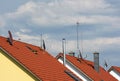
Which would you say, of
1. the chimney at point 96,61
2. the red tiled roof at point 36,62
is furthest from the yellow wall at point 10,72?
the chimney at point 96,61

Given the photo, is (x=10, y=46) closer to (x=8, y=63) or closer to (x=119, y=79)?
(x=8, y=63)

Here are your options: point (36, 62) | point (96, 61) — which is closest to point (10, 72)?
point (36, 62)

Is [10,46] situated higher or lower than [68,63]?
higher

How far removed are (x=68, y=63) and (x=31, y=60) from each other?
1276 centimetres

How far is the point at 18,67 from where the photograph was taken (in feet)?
101

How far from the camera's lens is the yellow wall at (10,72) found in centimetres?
3075

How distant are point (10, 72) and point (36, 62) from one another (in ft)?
10.1

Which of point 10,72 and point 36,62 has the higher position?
point 36,62

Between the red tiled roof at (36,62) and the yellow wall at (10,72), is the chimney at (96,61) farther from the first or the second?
the yellow wall at (10,72)

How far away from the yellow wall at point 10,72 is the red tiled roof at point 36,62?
0.51 meters

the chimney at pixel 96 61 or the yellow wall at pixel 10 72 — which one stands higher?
the yellow wall at pixel 10 72

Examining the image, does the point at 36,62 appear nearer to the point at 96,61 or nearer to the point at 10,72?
the point at 10,72

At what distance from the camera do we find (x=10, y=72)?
102 feet

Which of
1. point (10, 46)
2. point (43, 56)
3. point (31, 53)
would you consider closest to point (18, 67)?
point (10, 46)
